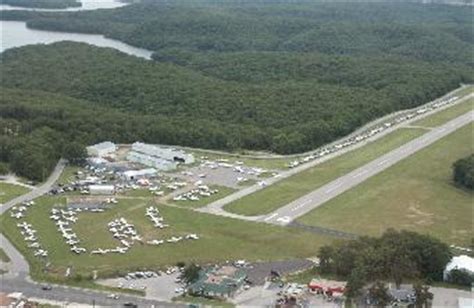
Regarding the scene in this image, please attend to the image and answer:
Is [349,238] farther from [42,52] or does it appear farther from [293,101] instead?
[42,52]

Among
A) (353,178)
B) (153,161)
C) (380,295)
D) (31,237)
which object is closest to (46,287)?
(31,237)

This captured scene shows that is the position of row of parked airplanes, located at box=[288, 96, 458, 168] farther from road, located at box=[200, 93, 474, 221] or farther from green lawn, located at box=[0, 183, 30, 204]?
green lawn, located at box=[0, 183, 30, 204]

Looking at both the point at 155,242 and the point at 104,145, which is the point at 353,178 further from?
the point at 104,145

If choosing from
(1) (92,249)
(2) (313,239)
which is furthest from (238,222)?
(1) (92,249)

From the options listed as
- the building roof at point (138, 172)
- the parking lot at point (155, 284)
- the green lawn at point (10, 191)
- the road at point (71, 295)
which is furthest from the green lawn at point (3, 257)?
the building roof at point (138, 172)

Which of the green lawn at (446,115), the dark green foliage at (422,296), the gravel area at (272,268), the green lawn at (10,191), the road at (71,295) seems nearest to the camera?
the dark green foliage at (422,296)

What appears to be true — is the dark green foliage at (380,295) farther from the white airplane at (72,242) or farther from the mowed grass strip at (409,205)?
the white airplane at (72,242)
